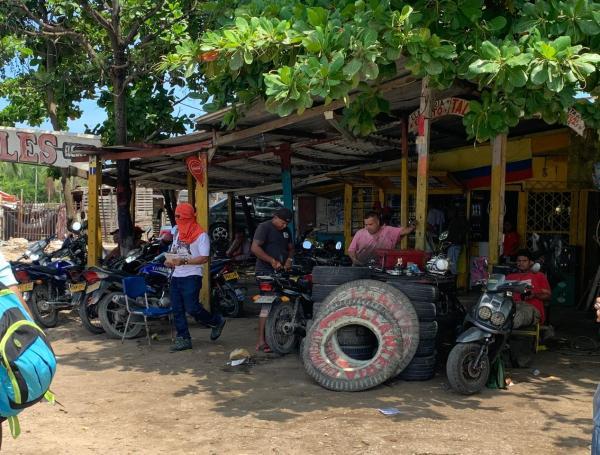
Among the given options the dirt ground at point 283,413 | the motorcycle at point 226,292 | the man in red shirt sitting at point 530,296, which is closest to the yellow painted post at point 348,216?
the motorcycle at point 226,292

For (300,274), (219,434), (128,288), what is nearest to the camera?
(219,434)

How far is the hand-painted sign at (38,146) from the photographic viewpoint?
415 inches

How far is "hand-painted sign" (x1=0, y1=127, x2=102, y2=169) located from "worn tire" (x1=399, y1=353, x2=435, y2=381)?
23.8 ft

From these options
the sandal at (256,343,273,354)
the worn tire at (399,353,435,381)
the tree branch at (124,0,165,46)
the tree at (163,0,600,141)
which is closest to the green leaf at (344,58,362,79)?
the tree at (163,0,600,141)

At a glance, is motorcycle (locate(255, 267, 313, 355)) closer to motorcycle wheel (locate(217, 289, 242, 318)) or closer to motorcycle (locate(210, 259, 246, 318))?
motorcycle (locate(210, 259, 246, 318))

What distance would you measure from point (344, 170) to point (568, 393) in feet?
25.5

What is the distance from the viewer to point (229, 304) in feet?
31.5

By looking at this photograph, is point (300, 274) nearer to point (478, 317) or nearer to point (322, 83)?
point (478, 317)

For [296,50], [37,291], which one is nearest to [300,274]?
[296,50]

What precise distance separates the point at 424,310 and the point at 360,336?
2.12ft

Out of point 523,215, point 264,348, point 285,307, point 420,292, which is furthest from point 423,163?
point 523,215

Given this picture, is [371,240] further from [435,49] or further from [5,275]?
[5,275]

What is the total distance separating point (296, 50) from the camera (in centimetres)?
527

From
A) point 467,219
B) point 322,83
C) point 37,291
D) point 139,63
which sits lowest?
point 37,291
